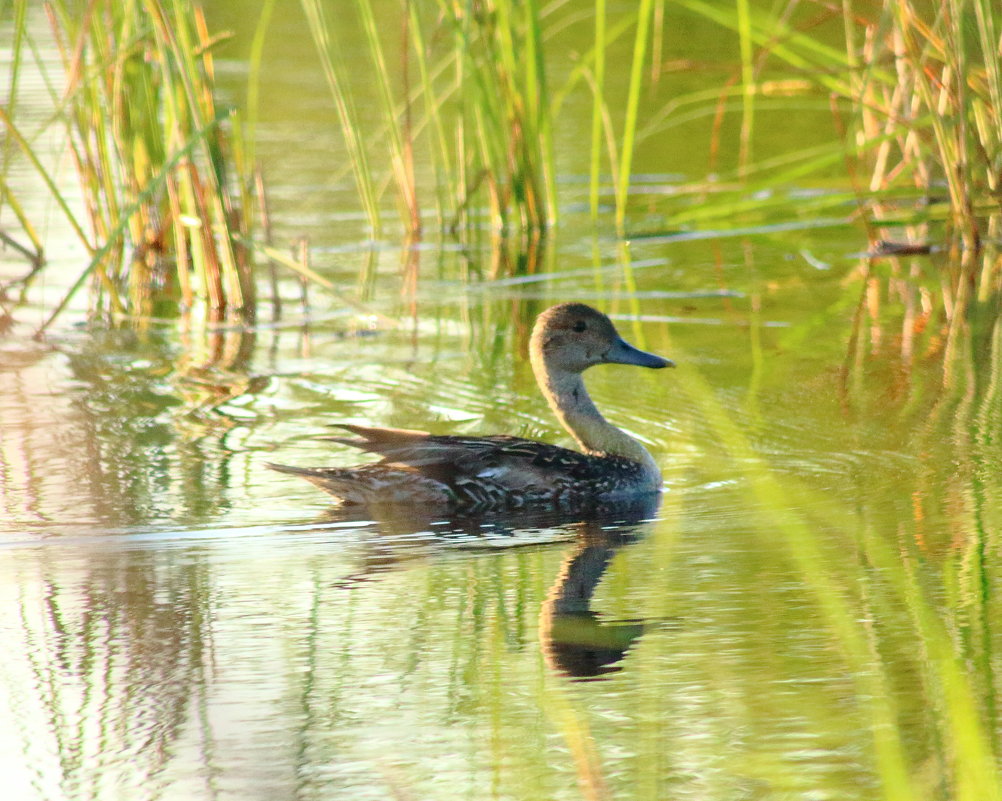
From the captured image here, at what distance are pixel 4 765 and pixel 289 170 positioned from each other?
999cm

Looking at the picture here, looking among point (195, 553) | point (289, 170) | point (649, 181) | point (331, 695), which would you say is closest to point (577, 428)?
point (195, 553)

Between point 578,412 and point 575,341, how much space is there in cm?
29

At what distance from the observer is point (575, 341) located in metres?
6.74

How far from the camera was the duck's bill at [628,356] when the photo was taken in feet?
22.2

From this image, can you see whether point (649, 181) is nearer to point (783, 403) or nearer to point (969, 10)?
point (969, 10)

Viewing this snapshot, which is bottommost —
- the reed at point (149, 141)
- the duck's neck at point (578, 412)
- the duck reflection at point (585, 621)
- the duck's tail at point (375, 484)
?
the duck reflection at point (585, 621)

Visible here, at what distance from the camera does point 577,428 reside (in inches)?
262

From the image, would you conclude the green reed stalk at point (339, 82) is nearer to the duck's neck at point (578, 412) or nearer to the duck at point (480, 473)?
the duck's neck at point (578, 412)

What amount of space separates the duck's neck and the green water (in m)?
0.26

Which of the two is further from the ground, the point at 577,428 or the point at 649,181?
the point at 649,181

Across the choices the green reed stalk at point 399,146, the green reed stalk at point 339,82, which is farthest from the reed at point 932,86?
the green reed stalk at point 339,82

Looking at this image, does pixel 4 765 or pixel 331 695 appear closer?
pixel 4 765

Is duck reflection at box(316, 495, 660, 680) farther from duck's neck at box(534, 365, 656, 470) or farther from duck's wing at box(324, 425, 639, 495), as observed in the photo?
duck's neck at box(534, 365, 656, 470)

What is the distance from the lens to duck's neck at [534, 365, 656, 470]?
256 inches
